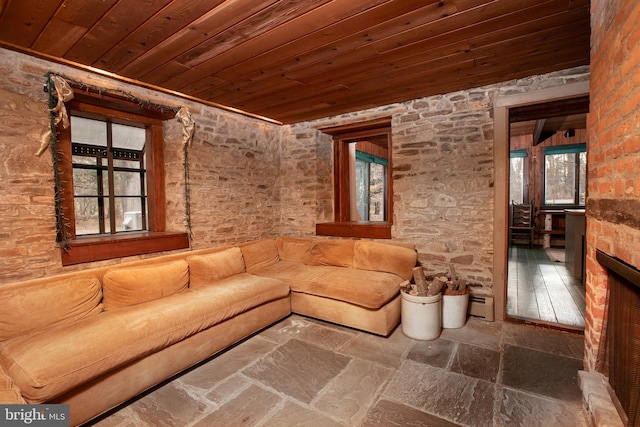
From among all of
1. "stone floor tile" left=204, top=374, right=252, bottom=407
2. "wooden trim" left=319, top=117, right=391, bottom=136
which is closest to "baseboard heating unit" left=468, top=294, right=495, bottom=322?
"wooden trim" left=319, top=117, right=391, bottom=136

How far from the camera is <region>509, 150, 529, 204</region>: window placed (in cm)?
802

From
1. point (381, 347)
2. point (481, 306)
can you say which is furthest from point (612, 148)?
point (481, 306)

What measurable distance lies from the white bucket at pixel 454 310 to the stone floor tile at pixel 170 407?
88.8 inches

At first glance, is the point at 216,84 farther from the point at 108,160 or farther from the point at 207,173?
the point at 108,160

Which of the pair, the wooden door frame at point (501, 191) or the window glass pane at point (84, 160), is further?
the wooden door frame at point (501, 191)

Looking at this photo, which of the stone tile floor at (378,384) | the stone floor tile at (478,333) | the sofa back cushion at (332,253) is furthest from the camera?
→ the sofa back cushion at (332,253)

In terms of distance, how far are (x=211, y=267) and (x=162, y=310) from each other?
2.87 feet

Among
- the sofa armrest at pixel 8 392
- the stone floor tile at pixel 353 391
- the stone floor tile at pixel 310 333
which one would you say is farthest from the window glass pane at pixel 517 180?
the sofa armrest at pixel 8 392

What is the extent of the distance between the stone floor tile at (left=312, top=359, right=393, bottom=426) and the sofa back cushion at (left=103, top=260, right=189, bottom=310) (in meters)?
1.67

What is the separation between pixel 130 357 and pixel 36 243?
130 centimetres

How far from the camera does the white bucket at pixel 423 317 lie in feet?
8.98

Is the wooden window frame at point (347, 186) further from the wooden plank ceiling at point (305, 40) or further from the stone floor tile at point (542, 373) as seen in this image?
the stone floor tile at point (542, 373)

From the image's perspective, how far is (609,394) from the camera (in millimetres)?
1505

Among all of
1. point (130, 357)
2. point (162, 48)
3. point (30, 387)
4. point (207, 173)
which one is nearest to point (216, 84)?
point (162, 48)
